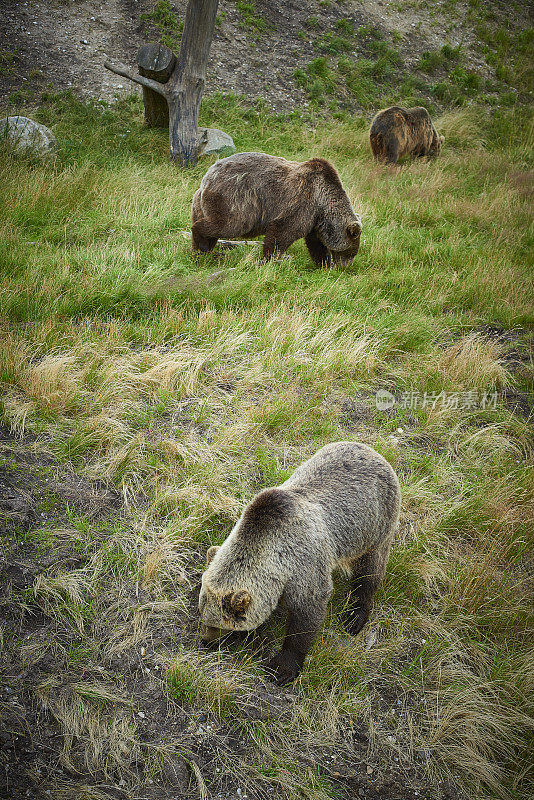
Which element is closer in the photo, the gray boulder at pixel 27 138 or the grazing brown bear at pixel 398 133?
the gray boulder at pixel 27 138

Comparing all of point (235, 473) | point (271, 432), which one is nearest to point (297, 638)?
point (235, 473)

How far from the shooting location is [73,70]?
424 inches

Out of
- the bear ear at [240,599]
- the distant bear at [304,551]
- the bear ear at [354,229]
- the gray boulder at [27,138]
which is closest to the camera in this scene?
the bear ear at [240,599]

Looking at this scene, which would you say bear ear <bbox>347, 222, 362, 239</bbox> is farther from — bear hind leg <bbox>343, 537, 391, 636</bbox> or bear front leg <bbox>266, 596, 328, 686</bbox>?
bear front leg <bbox>266, 596, 328, 686</bbox>

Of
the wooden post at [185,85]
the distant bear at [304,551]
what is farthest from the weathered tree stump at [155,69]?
the distant bear at [304,551]

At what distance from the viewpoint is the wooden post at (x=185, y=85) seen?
8.84 meters

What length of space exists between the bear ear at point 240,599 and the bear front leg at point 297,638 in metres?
0.30

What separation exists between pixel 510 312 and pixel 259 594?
508 centimetres

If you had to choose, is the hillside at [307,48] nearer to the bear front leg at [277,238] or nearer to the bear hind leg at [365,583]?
the bear front leg at [277,238]

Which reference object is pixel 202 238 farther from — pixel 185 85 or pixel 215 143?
pixel 185 85

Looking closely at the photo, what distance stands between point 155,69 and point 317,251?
491 centimetres

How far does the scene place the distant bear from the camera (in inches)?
102

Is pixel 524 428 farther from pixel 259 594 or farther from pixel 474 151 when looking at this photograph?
pixel 474 151

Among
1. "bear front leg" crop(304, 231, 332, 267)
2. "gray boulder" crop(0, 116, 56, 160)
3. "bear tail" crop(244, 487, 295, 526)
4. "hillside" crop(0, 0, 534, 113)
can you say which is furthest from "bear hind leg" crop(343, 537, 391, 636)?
"hillside" crop(0, 0, 534, 113)
